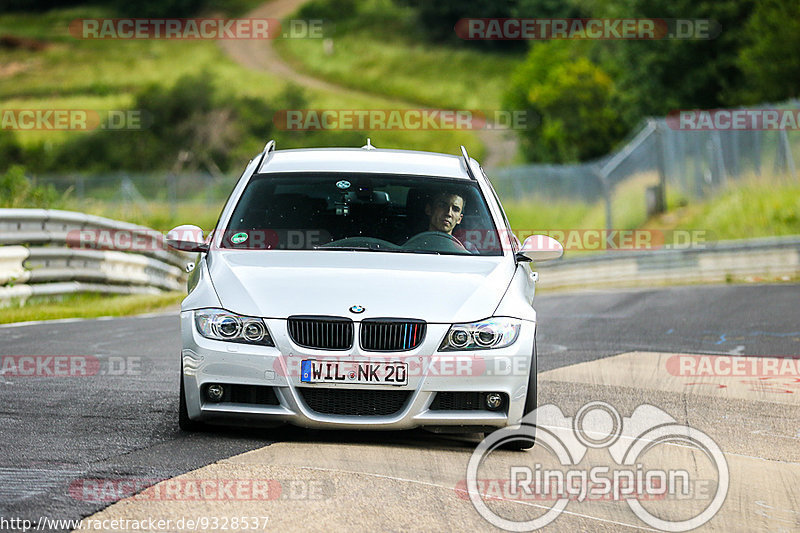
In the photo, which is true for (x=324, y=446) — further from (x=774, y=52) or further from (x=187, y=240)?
(x=774, y=52)

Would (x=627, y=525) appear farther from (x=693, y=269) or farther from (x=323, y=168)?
(x=693, y=269)

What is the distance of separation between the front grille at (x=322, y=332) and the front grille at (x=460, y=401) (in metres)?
0.57

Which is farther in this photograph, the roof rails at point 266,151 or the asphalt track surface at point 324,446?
the roof rails at point 266,151

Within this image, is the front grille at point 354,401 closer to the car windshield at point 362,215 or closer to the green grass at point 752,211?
the car windshield at point 362,215

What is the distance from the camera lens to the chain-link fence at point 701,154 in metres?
29.3

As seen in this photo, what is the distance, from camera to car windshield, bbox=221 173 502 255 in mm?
7988

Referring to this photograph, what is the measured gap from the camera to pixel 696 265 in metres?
22.3

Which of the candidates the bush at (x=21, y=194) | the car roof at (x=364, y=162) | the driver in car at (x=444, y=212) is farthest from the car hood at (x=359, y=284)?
the bush at (x=21, y=194)

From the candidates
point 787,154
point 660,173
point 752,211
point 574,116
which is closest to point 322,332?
point 752,211

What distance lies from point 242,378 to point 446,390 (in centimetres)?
107

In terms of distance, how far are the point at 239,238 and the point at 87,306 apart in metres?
9.01

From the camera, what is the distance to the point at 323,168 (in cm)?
852

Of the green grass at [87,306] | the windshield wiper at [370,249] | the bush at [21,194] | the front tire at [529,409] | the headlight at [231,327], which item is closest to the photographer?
the headlight at [231,327]

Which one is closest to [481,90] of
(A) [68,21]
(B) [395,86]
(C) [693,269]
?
(B) [395,86]
